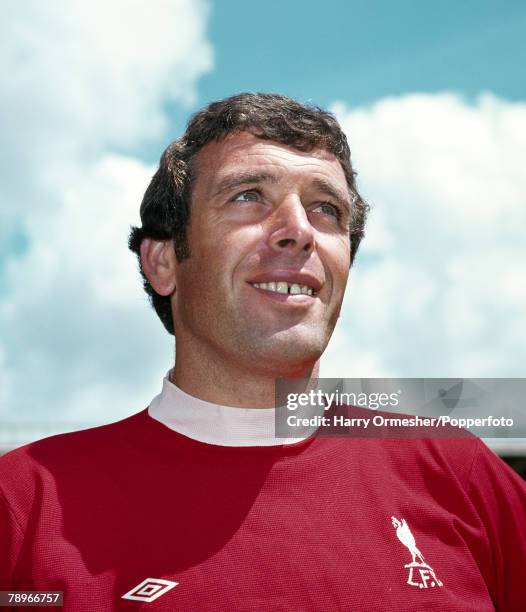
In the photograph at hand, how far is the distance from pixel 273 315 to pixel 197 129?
1.19 metres

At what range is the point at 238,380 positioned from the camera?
3.54m

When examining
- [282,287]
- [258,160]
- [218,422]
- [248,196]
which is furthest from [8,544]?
[258,160]

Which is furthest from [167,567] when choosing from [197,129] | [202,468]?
[197,129]

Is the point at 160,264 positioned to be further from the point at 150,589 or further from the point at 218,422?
the point at 150,589

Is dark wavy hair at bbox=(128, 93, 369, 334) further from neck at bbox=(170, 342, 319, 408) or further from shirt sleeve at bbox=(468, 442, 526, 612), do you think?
shirt sleeve at bbox=(468, 442, 526, 612)

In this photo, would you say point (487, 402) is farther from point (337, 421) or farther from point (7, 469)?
point (7, 469)

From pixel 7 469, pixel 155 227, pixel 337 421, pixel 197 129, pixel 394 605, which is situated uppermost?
pixel 197 129

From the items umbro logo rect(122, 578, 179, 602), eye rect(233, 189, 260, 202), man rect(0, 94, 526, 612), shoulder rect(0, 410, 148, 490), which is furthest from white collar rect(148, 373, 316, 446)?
eye rect(233, 189, 260, 202)

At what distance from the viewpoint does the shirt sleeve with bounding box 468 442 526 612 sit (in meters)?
3.23

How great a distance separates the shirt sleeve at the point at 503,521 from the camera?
10.6 feet

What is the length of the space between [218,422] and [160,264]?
1.03m

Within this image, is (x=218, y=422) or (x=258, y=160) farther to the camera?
(x=258, y=160)

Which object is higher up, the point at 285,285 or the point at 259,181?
the point at 259,181

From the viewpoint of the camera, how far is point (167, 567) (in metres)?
2.91
